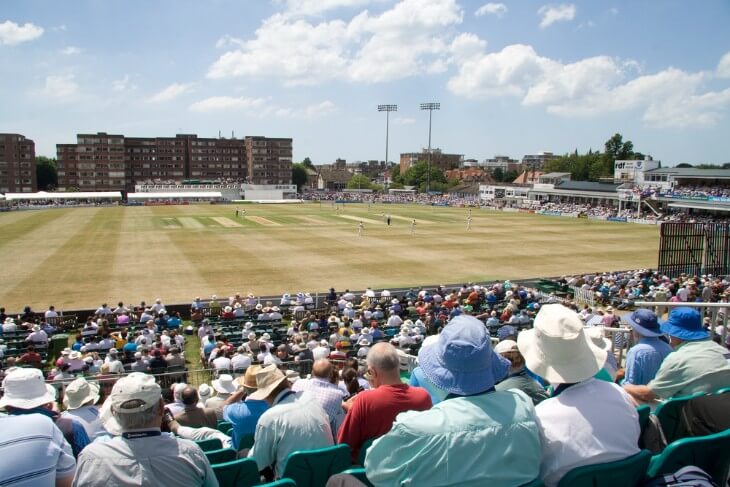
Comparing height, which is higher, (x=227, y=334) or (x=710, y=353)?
(x=710, y=353)

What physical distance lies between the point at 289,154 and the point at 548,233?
389 feet

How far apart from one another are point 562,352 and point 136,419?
2457 mm

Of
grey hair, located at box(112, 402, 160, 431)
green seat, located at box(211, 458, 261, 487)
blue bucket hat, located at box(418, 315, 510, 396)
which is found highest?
blue bucket hat, located at box(418, 315, 510, 396)

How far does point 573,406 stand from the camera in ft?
9.64

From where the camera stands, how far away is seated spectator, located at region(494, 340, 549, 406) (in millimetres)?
4012

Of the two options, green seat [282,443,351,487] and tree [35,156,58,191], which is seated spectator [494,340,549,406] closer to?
green seat [282,443,351,487]

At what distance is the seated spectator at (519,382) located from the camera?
158 inches

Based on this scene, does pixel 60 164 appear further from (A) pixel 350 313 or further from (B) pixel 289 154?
(A) pixel 350 313

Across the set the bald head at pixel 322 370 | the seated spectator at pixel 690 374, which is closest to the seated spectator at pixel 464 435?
the seated spectator at pixel 690 374

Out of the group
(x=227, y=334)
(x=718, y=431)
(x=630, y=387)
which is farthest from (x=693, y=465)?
(x=227, y=334)

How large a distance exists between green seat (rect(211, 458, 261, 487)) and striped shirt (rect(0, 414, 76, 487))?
34.2 inches

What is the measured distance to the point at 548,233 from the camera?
48469mm

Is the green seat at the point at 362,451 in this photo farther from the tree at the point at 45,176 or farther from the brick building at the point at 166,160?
the tree at the point at 45,176

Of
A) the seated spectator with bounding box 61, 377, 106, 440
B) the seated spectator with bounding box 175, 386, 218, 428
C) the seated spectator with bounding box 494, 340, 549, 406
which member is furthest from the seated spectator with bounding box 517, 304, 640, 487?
the seated spectator with bounding box 61, 377, 106, 440
